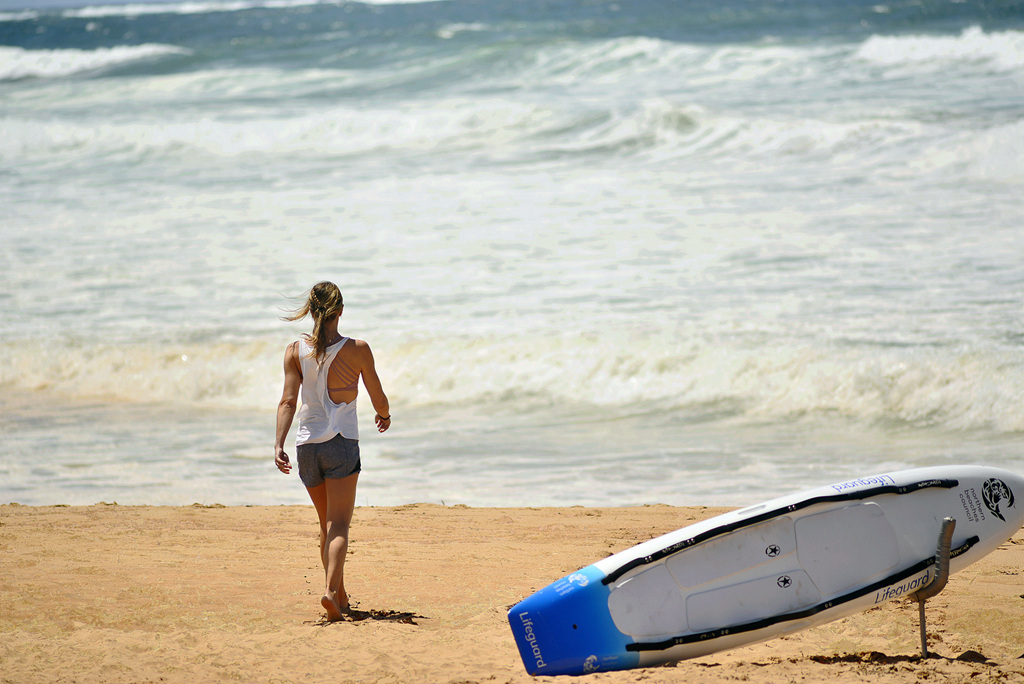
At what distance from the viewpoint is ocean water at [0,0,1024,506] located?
821 cm

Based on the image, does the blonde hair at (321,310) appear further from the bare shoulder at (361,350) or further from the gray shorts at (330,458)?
the gray shorts at (330,458)

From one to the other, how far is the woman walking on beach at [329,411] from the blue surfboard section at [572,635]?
0.95 meters

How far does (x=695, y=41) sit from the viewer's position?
3091 centimetres

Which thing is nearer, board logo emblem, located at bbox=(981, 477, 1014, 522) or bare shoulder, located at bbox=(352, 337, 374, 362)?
bare shoulder, located at bbox=(352, 337, 374, 362)

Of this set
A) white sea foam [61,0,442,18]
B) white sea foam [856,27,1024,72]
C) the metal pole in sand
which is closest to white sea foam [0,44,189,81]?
white sea foam [61,0,442,18]

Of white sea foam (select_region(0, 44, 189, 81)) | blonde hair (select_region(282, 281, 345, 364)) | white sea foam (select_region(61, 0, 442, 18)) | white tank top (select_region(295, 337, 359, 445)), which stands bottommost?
white tank top (select_region(295, 337, 359, 445))

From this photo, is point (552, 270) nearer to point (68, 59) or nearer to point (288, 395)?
point (288, 395)

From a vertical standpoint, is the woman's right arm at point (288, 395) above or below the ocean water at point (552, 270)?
above

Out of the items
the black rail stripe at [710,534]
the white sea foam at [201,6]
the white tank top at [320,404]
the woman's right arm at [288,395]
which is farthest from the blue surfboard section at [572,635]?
the white sea foam at [201,6]

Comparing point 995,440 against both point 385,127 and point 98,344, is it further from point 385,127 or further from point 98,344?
point 385,127

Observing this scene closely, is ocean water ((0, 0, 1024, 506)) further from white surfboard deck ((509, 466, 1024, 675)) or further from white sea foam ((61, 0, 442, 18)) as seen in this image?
white sea foam ((61, 0, 442, 18))

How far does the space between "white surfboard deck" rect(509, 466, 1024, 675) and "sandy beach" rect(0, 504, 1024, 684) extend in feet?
0.48

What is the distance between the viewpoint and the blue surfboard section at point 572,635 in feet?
13.0

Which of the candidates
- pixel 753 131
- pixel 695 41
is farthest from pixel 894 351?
pixel 695 41
